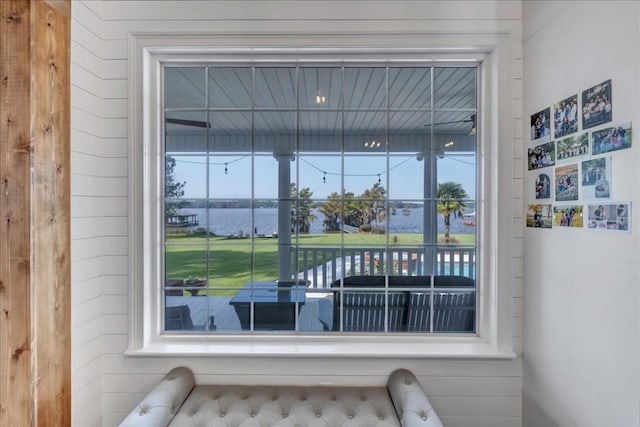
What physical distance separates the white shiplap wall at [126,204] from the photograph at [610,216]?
16.4 inches

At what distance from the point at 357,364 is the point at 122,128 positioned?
1.73m

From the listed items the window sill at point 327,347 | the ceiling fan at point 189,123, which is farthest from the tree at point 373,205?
the ceiling fan at point 189,123

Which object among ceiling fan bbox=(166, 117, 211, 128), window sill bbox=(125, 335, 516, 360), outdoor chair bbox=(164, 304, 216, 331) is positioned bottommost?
window sill bbox=(125, 335, 516, 360)

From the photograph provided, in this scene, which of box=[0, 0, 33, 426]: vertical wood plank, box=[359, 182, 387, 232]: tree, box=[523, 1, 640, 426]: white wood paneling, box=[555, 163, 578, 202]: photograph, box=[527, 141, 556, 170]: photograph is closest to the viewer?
box=[523, 1, 640, 426]: white wood paneling

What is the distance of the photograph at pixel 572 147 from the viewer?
1.21m

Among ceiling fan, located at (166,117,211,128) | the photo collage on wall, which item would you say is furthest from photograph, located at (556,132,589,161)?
ceiling fan, located at (166,117,211,128)

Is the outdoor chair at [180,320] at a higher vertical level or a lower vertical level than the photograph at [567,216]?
lower

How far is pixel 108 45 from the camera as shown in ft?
5.22

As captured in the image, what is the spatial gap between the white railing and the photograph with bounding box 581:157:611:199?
0.64 metres

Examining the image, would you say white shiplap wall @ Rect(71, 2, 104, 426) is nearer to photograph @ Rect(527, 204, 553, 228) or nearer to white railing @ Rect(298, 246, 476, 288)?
white railing @ Rect(298, 246, 476, 288)

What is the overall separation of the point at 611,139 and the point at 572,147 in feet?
0.61

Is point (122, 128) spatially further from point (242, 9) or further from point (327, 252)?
point (327, 252)

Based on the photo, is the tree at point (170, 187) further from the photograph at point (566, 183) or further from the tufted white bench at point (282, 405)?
the photograph at point (566, 183)

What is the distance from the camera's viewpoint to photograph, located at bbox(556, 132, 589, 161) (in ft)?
3.97
